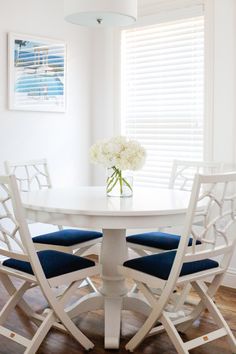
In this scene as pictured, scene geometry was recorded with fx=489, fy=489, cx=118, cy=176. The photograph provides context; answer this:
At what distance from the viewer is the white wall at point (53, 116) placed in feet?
Answer: 13.2

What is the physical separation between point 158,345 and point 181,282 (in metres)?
0.53

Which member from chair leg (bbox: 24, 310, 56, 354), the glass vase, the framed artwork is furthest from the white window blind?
chair leg (bbox: 24, 310, 56, 354)

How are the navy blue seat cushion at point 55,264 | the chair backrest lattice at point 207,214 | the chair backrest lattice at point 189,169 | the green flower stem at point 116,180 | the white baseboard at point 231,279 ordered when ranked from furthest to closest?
1. the white baseboard at point 231,279
2. the chair backrest lattice at point 189,169
3. the green flower stem at point 116,180
4. the navy blue seat cushion at point 55,264
5. the chair backrest lattice at point 207,214

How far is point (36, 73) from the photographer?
418 cm

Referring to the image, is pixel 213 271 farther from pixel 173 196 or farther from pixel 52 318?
pixel 52 318

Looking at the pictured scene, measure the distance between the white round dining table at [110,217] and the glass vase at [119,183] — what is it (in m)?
0.06

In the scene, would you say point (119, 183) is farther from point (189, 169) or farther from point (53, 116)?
point (53, 116)

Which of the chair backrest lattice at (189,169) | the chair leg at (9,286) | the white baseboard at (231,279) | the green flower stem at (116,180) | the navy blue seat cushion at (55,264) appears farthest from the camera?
the white baseboard at (231,279)

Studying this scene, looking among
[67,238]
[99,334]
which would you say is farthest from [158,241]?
[99,334]

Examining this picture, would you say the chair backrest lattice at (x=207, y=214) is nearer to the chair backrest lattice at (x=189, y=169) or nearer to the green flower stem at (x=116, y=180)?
the green flower stem at (x=116, y=180)

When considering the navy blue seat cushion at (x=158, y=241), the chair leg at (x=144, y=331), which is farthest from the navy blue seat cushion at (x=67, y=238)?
the chair leg at (x=144, y=331)

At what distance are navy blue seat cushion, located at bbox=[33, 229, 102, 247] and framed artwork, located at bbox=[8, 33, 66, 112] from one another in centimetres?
134

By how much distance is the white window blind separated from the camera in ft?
13.1

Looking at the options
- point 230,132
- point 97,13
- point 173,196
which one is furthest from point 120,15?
point 230,132
